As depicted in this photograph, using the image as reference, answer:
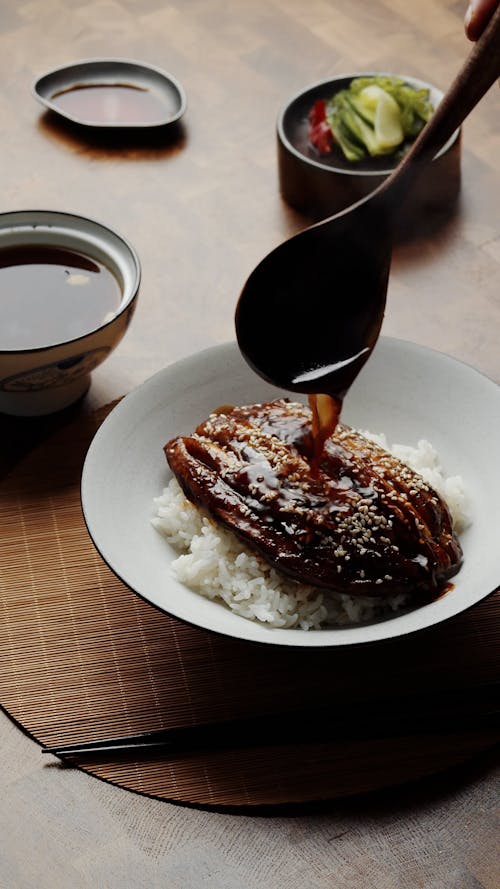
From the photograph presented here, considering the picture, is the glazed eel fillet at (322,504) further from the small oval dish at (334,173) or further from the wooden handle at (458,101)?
the small oval dish at (334,173)

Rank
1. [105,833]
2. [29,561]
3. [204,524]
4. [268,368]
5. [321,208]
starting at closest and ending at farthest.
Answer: [105,833], [268,368], [204,524], [29,561], [321,208]

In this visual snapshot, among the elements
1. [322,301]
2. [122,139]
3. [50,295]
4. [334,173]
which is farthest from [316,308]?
[122,139]

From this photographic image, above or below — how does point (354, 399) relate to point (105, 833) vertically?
above

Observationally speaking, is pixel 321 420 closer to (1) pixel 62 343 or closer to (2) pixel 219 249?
(1) pixel 62 343

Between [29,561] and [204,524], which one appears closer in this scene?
[204,524]

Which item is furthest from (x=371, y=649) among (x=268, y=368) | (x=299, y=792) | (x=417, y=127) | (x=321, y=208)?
(x=417, y=127)

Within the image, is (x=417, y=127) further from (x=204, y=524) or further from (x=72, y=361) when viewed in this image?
(x=204, y=524)

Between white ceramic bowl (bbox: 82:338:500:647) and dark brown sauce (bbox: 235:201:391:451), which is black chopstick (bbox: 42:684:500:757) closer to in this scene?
white ceramic bowl (bbox: 82:338:500:647)
